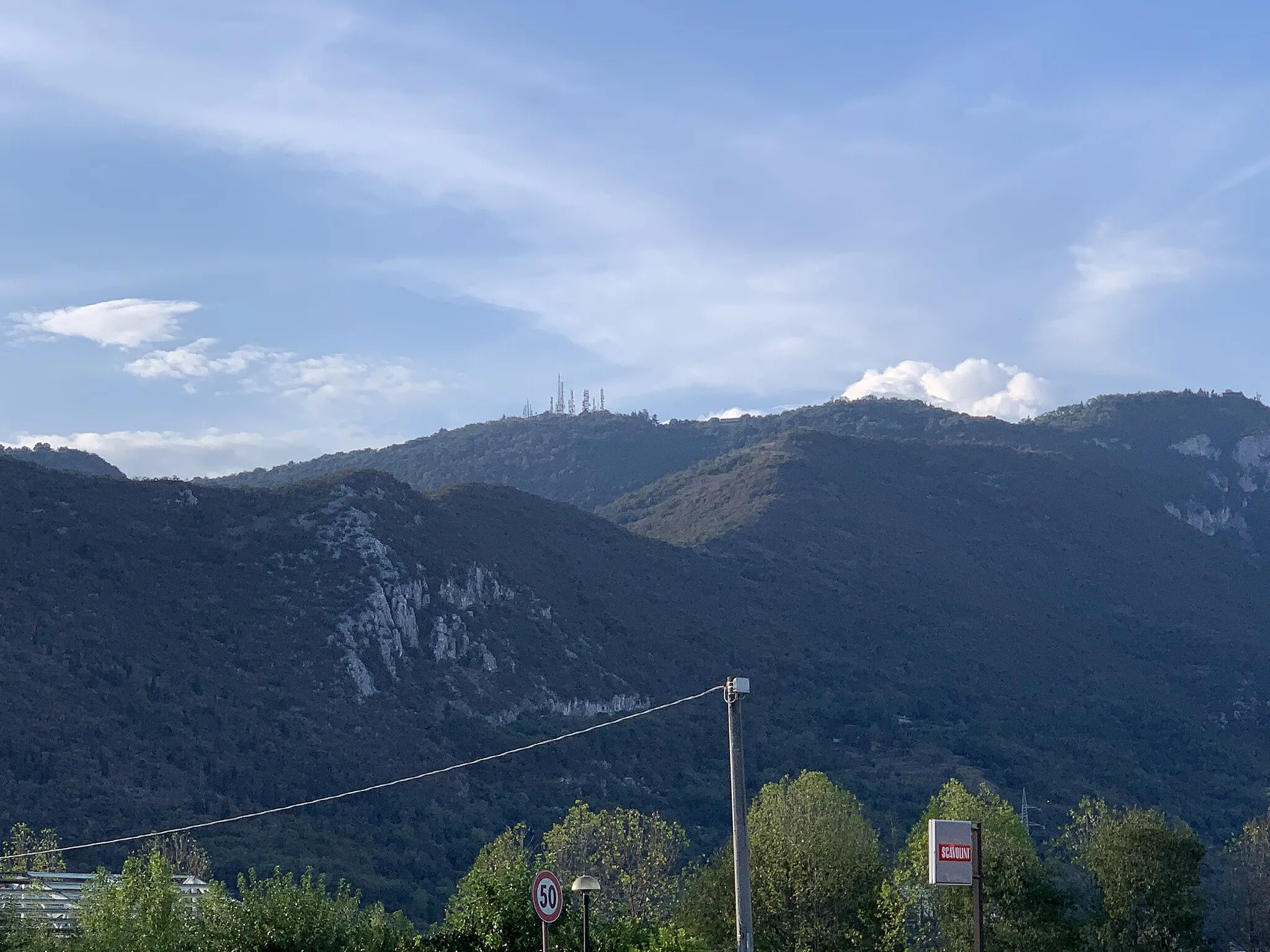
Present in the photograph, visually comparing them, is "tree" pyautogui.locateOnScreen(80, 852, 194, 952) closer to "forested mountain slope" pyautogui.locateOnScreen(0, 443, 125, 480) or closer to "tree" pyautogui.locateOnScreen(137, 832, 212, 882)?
"tree" pyautogui.locateOnScreen(137, 832, 212, 882)

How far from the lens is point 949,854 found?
21297 millimetres

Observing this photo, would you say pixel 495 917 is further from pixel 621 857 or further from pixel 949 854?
pixel 621 857

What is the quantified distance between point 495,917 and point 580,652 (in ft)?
263

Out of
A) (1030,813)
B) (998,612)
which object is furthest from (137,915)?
(998,612)

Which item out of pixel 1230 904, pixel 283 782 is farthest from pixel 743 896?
pixel 283 782

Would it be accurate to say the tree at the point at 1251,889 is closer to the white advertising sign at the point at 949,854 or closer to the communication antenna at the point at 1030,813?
the communication antenna at the point at 1030,813

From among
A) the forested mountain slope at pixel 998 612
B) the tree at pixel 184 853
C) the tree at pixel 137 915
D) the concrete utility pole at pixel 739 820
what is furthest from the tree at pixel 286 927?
the forested mountain slope at pixel 998 612

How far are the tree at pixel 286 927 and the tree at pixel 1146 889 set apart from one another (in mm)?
21561

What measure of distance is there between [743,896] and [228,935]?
12.4m

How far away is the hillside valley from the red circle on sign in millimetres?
44904

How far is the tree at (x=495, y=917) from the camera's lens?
29.8m

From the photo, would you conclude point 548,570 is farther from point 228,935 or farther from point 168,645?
point 228,935

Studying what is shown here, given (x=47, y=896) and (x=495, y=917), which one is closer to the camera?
(x=495, y=917)

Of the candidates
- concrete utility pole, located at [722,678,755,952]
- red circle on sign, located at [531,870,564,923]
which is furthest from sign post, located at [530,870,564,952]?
concrete utility pole, located at [722,678,755,952]
